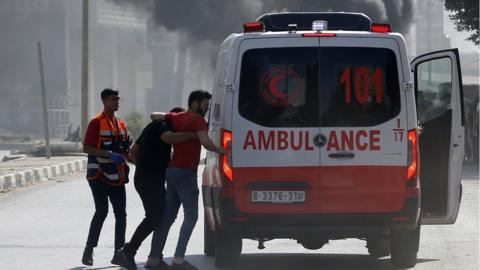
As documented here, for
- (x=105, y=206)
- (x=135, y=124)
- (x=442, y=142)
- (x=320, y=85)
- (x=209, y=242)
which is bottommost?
(x=135, y=124)

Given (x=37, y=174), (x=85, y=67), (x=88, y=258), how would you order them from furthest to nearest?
(x=85, y=67), (x=37, y=174), (x=88, y=258)

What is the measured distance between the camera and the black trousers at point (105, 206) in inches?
370

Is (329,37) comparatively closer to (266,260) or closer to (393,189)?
(393,189)

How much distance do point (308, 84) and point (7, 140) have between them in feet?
203

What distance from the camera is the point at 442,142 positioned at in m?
9.41

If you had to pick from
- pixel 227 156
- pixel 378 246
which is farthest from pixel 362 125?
pixel 378 246

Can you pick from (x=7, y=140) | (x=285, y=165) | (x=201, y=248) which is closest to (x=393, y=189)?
(x=285, y=165)

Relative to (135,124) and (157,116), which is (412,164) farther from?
(135,124)

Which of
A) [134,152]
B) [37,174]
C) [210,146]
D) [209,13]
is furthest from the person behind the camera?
[209,13]

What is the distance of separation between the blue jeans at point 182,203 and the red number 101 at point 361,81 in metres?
1.36

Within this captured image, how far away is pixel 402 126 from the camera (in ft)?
27.6

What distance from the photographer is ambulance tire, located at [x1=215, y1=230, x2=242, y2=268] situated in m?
8.86

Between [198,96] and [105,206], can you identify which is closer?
[198,96]

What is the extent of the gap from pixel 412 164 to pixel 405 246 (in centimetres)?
77
